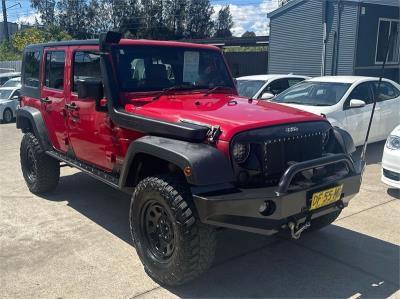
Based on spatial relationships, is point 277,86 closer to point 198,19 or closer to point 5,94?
point 5,94

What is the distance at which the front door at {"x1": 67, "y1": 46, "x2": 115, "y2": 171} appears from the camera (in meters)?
4.62

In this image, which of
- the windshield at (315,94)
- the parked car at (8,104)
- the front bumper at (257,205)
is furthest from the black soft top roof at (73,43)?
the parked car at (8,104)

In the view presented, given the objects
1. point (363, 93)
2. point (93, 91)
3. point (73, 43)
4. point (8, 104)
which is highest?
point (73, 43)

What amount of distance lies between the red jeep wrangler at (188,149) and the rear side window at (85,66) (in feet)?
0.04

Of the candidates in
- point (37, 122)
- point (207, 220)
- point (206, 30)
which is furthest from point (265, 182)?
point (206, 30)

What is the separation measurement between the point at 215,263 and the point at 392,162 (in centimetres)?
292

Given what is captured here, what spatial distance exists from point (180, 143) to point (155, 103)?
0.93 metres

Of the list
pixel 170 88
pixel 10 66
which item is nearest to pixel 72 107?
pixel 170 88

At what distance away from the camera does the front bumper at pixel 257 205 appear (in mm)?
3266

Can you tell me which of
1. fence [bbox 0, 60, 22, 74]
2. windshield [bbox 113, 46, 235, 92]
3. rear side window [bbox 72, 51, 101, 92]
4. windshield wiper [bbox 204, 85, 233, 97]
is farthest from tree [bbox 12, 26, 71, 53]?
windshield wiper [bbox 204, 85, 233, 97]

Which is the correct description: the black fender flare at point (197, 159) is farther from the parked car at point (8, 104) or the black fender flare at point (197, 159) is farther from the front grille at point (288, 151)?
the parked car at point (8, 104)

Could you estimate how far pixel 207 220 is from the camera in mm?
3322

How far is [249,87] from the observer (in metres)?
10.3

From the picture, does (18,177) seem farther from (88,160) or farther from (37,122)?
(88,160)
